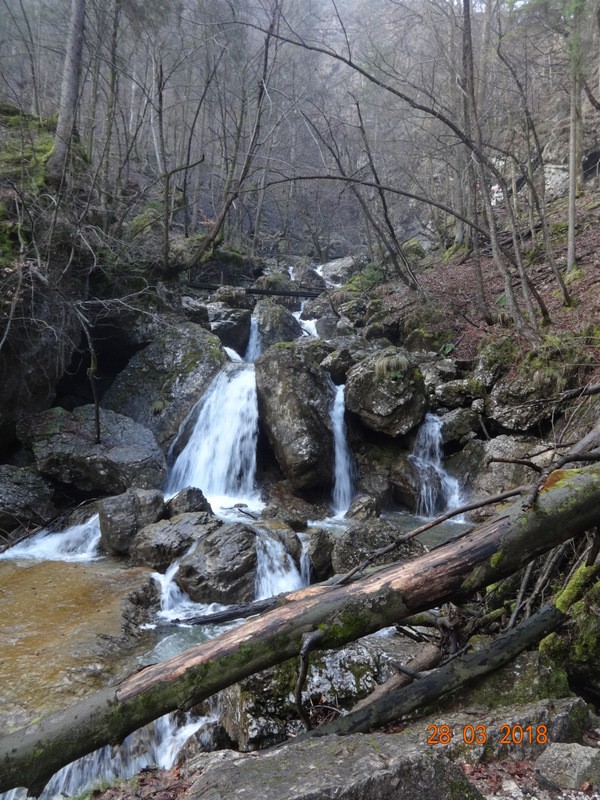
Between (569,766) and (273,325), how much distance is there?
13.2 meters

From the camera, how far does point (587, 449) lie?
327cm

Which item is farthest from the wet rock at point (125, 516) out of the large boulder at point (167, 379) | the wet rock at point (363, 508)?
the wet rock at point (363, 508)

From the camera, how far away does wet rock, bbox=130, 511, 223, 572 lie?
6359 millimetres

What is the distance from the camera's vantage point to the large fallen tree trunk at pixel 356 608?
2.26m

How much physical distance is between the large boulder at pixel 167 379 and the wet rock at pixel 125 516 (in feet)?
10.1

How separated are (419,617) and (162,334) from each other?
1013 centimetres

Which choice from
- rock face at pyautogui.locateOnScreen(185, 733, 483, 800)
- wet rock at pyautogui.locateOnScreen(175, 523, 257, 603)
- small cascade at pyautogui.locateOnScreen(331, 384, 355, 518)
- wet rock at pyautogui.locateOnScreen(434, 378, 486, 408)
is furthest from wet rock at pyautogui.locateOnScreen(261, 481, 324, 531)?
rock face at pyautogui.locateOnScreen(185, 733, 483, 800)

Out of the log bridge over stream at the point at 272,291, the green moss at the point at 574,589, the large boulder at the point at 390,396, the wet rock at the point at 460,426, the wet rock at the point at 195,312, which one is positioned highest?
the log bridge over stream at the point at 272,291

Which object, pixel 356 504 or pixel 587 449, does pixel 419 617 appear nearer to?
pixel 587 449

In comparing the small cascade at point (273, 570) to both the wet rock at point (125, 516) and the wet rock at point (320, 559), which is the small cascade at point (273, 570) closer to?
the wet rock at point (320, 559)

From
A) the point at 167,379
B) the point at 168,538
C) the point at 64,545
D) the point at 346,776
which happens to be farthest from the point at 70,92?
the point at 346,776

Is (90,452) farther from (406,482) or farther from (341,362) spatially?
(406,482)

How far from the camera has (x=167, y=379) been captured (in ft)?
36.9

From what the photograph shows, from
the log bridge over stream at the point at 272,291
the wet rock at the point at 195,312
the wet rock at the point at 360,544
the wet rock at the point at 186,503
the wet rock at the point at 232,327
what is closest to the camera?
the wet rock at the point at 360,544
